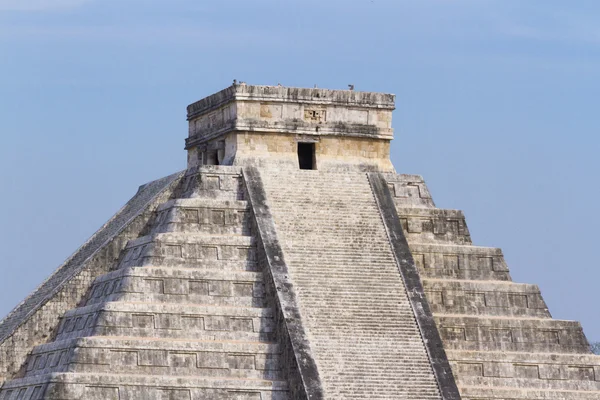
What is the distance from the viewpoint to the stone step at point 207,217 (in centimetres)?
3391

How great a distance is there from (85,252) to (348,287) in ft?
22.5

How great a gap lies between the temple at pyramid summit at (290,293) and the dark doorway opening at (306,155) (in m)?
0.04

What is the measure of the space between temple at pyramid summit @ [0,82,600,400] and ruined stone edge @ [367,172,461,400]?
0.12 feet

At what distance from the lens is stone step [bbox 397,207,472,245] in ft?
116

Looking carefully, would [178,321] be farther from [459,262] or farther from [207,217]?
[459,262]

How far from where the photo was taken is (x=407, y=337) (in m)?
32.6

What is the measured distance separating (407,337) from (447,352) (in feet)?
4.27

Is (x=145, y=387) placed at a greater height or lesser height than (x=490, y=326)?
lesser

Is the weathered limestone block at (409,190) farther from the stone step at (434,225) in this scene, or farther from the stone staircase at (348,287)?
the stone staircase at (348,287)

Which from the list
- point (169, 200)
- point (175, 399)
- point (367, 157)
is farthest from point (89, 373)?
point (367, 157)

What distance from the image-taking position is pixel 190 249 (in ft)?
109

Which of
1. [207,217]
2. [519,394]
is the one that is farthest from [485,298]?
[207,217]

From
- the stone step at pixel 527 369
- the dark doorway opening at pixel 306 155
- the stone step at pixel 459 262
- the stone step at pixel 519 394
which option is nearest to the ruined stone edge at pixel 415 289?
the stone step at pixel 459 262

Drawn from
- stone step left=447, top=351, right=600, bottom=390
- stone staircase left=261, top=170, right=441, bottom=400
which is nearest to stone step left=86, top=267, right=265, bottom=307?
stone staircase left=261, top=170, right=441, bottom=400
